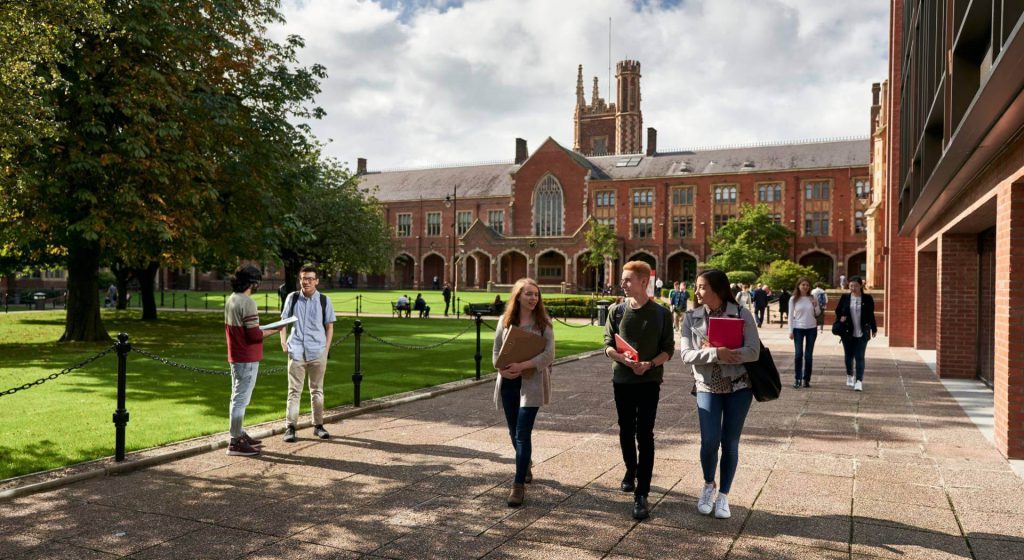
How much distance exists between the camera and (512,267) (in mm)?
70375

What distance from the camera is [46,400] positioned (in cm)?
939

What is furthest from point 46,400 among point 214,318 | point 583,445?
point 214,318

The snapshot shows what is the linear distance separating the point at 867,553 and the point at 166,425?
688 cm

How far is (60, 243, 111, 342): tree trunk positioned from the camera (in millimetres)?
17531

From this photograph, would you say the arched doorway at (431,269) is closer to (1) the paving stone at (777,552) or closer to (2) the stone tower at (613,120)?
(2) the stone tower at (613,120)

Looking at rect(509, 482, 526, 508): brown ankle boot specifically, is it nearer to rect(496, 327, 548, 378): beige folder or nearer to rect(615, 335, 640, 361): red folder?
rect(496, 327, 548, 378): beige folder

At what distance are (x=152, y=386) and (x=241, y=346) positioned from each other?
5.03 meters

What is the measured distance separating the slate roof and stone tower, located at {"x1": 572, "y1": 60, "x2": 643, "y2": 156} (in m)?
12.6

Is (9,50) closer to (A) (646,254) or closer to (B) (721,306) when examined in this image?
(B) (721,306)

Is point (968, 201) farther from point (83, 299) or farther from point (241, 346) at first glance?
point (83, 299)

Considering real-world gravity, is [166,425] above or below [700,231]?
below

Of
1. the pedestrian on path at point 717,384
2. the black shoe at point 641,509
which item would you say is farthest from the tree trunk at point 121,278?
the pedestrian on path at point 717,384

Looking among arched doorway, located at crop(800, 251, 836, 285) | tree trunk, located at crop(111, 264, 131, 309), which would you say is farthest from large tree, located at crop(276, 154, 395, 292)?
arched doorway, located at crop(800, 251, 836, 285)

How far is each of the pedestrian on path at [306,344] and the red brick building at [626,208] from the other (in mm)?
53611
